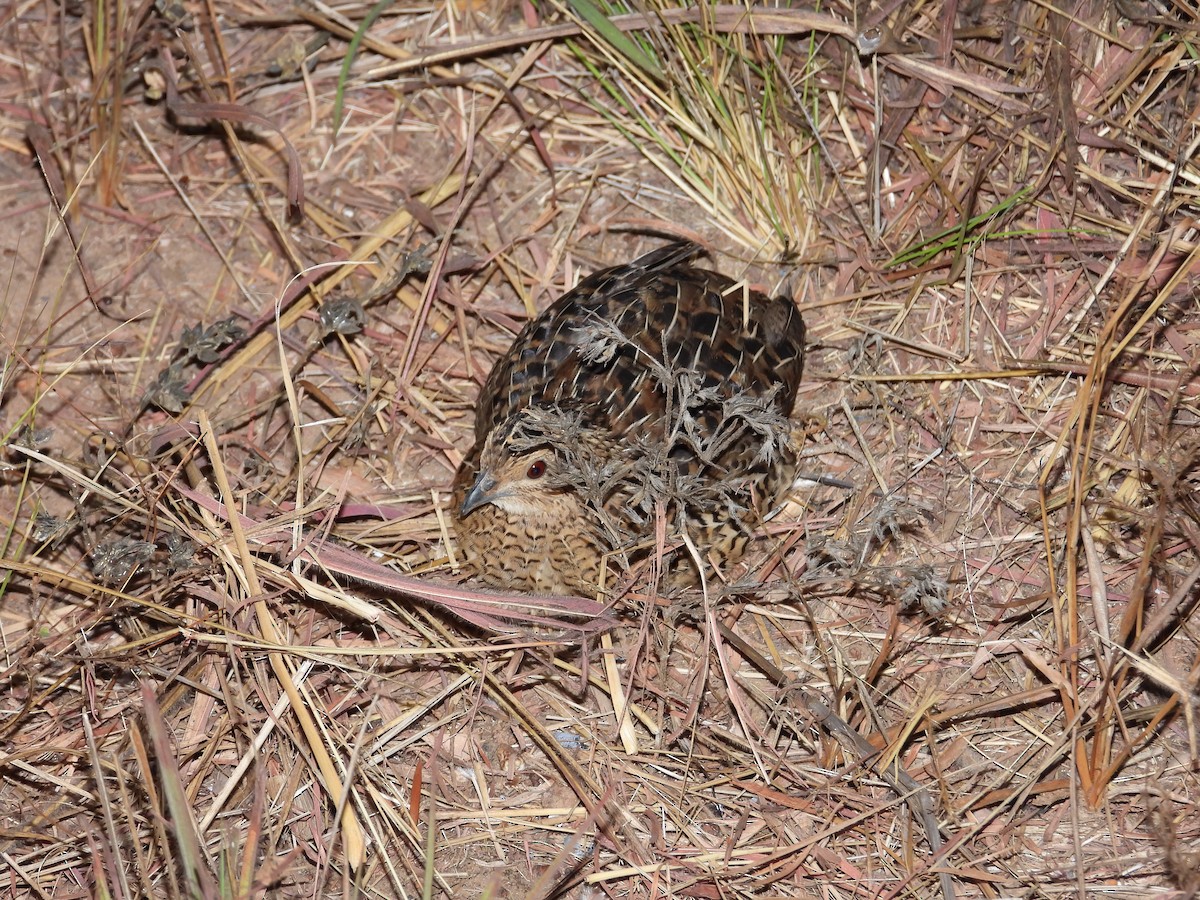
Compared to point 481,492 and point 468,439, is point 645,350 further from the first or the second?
point 468,439

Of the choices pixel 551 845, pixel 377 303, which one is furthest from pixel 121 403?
pixel 551 845

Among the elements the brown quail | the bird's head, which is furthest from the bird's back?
the bird's head

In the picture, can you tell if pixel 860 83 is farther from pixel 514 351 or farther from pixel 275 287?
pixel 275 287

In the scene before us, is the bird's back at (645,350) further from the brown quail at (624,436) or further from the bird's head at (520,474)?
the bird's head at (520,474)

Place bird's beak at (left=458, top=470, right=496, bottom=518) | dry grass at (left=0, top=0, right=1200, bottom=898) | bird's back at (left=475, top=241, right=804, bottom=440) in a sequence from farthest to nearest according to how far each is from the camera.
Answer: bird's back at (left=475, top=241, right=804, bottom=440) → bird's beak at (left=458, top=470, right=496, bottom=518) → dry grass at (left=0, top=0, right=1200, bottom=898)

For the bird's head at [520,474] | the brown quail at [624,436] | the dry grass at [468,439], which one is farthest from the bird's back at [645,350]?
the dry grass at [468,439]

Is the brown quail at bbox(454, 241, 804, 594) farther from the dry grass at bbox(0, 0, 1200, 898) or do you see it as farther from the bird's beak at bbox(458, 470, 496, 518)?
the dry grass at bbox(0, 0, 1200, 898)
